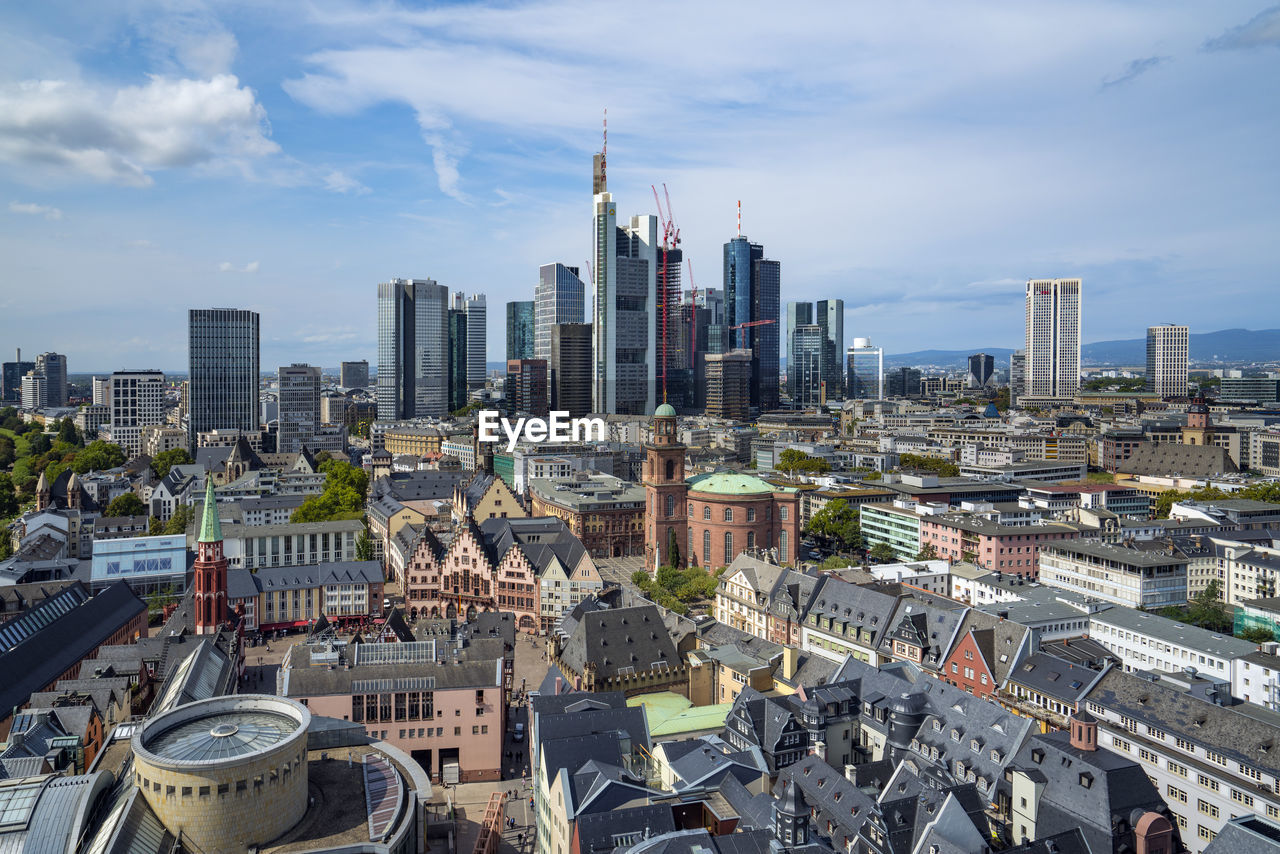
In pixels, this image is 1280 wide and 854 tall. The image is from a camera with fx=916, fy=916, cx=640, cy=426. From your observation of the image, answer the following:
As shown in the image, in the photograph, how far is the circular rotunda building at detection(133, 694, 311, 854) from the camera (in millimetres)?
34906

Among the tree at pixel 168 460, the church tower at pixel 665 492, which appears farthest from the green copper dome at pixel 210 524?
the tree at pixel 168 460

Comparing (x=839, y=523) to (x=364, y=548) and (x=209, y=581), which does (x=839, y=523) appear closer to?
(x=364, y=548)

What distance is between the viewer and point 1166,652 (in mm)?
67375

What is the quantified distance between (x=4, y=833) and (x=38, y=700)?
2349 cm

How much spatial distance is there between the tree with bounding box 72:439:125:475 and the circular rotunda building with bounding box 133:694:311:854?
5941 inches

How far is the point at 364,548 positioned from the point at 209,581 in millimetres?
37272

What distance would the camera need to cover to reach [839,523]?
11900cm

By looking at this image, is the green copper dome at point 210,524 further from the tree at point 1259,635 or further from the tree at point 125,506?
the tree at point 1259,635

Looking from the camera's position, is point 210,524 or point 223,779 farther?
point 210,524

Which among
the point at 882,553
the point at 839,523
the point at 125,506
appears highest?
the point at 125,506

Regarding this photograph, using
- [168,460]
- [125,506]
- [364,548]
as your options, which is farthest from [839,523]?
[168,460]

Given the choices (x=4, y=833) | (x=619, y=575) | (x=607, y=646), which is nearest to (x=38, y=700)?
(x=4, y=833)

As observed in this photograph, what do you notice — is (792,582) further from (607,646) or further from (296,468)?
(296,468)

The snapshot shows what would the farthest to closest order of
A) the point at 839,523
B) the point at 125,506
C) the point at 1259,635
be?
the point at 125,506, the point at 839,523, the point at 1259,635
